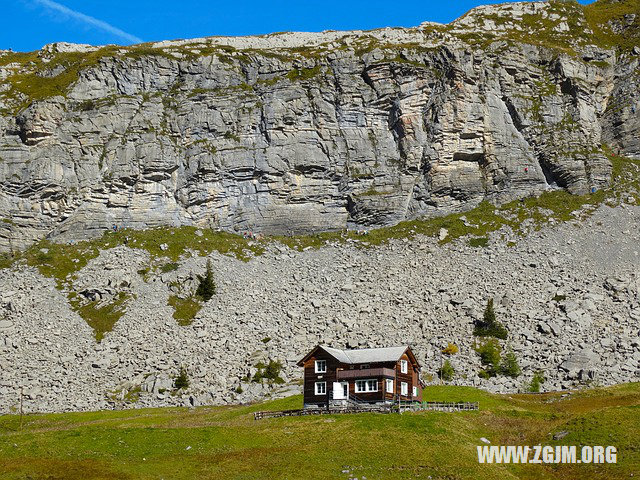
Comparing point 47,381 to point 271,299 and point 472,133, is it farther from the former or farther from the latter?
point 472,133

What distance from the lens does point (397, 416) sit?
192ft

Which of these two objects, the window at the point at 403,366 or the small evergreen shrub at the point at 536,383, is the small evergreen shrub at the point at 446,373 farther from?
the window at the point at 403,366

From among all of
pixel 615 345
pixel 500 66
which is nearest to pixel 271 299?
pixel 615 345

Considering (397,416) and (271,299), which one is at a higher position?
(271,299)

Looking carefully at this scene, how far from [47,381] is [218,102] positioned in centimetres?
6431

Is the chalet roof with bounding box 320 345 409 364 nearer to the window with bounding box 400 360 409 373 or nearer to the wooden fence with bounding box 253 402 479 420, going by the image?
the window with bounding box 400 360 409 373

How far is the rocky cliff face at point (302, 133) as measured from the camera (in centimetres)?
12369

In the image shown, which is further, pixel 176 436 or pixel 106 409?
pixel 106 409

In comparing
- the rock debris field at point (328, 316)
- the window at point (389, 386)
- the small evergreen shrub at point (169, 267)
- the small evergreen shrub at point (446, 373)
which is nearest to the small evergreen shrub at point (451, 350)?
the rock debris field at point (328, 316)

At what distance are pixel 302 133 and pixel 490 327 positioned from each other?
55032 millimetres

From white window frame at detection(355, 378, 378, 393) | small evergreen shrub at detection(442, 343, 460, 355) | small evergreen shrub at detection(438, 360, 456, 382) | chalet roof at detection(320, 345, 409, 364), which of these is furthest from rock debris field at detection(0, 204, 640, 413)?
white window frame at detection(355, 378, 378, 393)

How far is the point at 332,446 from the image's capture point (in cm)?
5050

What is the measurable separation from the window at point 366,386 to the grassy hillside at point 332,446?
7.79 meters

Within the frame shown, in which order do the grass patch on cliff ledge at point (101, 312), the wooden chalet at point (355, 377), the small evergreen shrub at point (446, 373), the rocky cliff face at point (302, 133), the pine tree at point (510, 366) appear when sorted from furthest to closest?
the rocky cliff face at point (302, 133)
the grass patch on cliff ledge at point (101, 312)
the small evergreen shrub at point (446, 373)
the pine tree at point (510, 366)
the wooden chalet at point (355, 377)
